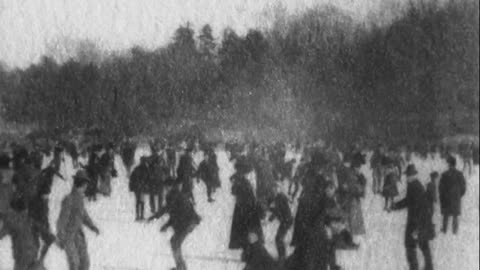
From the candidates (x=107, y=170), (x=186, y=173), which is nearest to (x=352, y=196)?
(x=186, y=173)

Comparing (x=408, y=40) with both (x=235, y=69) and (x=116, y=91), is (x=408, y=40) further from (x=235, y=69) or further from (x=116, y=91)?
(x=116, y=91)

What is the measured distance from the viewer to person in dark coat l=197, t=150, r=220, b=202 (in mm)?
5332

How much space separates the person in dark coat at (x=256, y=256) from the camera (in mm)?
5074

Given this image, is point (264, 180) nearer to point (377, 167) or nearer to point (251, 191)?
point (251, 191)

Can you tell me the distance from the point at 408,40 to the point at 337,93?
57 centimetres

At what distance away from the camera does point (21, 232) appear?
5828mm

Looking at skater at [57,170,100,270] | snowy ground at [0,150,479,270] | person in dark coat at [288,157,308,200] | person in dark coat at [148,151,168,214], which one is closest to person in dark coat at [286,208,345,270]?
snowy ground at [0,150,479,270]

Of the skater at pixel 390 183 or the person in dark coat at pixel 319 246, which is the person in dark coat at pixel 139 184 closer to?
the person in dark coat at pixel 319 246

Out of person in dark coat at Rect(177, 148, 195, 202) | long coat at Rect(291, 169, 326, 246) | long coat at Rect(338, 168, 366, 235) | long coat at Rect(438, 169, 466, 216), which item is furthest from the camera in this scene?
person in dark coat at Rect(177, 148, 195, 202)

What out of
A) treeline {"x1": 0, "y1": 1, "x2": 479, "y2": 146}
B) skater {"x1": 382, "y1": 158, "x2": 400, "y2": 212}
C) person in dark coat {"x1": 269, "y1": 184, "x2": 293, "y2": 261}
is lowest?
person in dark coat {"x1": 269, "y1": 184, "x2": 293, "y2": 261}

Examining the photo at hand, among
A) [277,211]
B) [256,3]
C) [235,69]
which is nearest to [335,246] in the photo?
[277,211]

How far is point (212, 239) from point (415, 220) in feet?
4.67

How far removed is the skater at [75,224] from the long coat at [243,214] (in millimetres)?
1058

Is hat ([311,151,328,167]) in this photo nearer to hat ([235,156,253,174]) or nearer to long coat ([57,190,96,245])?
hat ([235,156,253,174])
